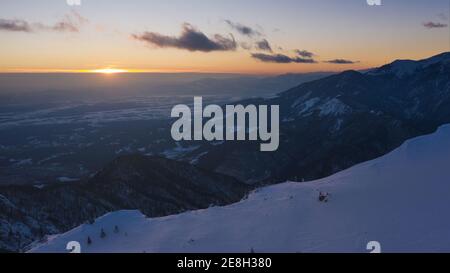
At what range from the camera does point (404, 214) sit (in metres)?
16.9

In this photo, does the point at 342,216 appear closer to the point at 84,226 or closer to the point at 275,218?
the point at 275,218

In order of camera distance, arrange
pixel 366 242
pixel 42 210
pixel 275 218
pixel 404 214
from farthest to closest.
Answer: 1. pixel 42 210
2. pixel 275 218
3. pixel 404 214
4. pixel 366 242

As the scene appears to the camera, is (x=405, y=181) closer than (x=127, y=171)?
Yes

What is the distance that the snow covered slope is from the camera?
51.0 feet

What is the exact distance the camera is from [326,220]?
17703mm

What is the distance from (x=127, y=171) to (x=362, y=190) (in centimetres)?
15595

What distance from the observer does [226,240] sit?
1744cm

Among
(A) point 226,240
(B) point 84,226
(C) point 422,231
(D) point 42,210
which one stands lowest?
(D) point 42,210

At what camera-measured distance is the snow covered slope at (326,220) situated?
51.0ft

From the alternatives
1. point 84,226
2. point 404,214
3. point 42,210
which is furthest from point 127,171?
point 404,214
